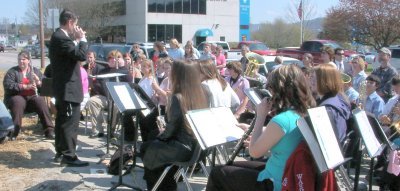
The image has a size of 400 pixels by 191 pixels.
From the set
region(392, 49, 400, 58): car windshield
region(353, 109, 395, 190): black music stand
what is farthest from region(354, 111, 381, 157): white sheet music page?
region(392, 49, 400, 58): car windshield

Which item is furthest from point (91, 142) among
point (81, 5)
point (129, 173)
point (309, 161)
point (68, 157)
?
point (81, 5)

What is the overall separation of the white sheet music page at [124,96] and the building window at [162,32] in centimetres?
4145

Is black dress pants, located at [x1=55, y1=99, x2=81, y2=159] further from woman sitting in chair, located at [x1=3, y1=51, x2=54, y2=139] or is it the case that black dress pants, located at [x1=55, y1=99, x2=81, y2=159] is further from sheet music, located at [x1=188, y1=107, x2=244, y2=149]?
sheet music, located at [x1=188, y1=107, x2=244, y2=149]

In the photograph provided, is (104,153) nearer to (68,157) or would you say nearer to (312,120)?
(68,157)

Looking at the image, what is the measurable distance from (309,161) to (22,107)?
5.64 meters

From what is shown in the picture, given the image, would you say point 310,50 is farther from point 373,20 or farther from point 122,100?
point 122,100

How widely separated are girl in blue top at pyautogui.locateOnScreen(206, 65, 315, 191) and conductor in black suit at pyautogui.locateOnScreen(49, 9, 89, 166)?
2.93 metres

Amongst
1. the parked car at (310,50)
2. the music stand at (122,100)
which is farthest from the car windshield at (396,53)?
the music stand at (122,100)

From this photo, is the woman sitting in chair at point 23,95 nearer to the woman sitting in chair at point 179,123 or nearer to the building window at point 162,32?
the woman sitting in chair at point 179,123

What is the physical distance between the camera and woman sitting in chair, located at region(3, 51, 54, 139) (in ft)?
24.5

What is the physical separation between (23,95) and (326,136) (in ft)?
19.4

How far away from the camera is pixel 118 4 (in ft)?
165

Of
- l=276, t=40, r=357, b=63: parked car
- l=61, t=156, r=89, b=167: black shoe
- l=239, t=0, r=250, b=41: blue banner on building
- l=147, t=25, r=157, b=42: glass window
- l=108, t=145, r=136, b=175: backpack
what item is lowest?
l=61, t=156, r=89, b=167: black shoe

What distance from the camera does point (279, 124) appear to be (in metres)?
3.32
